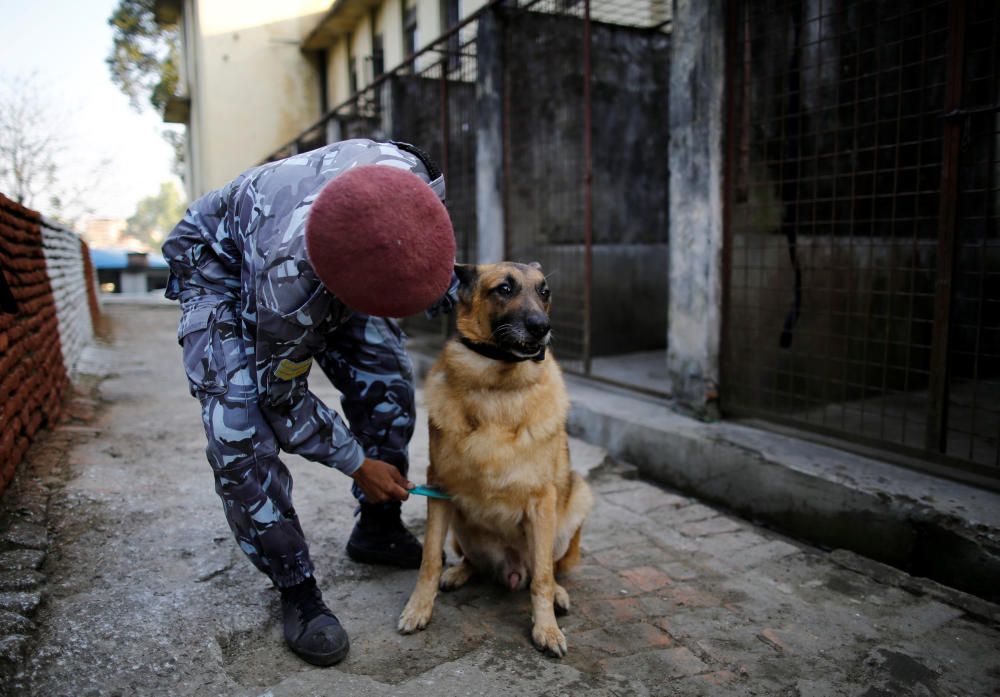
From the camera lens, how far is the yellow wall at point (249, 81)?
18734 mm

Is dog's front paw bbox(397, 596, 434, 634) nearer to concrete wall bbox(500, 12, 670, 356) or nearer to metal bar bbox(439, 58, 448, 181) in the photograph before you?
concrete wall bbox(500, 12, 670, 356)

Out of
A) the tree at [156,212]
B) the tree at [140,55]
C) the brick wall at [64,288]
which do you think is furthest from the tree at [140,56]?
the tree at [156,212]

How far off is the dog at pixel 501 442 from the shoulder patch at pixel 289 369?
0.60 m

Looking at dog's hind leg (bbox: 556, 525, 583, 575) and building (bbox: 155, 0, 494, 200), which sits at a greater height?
building (bbox: 155, 0, 494, 200)

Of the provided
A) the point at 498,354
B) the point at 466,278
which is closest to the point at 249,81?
the point at 466,278

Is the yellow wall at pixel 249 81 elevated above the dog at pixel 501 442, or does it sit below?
above

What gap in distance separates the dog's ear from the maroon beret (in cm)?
83

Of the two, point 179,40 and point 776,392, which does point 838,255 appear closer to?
point 776,392

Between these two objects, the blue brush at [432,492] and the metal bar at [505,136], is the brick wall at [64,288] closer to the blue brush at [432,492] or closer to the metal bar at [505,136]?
the metal bar at [505,136]

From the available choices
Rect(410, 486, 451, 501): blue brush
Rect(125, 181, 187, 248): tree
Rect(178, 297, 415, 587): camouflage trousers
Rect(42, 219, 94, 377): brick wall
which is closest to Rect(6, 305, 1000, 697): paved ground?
Rect(178, 297, 415, 587): camouflage trousers

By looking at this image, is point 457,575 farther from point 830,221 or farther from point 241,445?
point 830,221

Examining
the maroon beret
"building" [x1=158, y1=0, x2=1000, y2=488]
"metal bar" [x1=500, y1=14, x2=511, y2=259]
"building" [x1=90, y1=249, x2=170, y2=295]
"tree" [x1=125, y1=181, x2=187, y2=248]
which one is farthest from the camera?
"tree" [x1=125, y1=181, x2=187, y2=248]

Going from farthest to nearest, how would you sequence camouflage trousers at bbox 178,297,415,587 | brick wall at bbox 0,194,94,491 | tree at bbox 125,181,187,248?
tree at bbox 125,181,187,248 → brick wall at bbox 0,194,94,491 → camouflage trousers at bbox 178,297,415,587

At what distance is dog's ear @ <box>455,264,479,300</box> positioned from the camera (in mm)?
A: 2631
